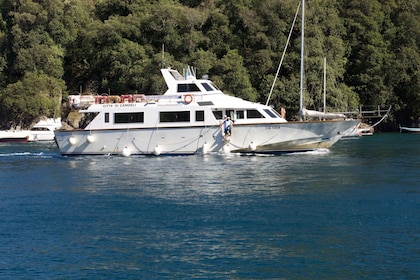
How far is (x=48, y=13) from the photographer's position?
259 feet

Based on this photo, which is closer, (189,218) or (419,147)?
(189,218)

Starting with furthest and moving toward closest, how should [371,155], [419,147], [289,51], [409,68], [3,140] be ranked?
[409,68]
[289,51]
[3,140]
[419,147]
[371,155]

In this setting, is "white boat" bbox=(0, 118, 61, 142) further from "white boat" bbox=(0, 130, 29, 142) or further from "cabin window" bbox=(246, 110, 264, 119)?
"cabin window" bbox=(246, 110, 264, 119)

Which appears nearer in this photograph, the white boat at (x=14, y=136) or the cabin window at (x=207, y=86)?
the cabin window at (x=207, y=86)

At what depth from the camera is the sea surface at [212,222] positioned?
16.3m

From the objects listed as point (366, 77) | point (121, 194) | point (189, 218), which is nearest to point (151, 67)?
point (366, 77)

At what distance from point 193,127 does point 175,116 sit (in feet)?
4.16

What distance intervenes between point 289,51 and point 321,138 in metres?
34.5

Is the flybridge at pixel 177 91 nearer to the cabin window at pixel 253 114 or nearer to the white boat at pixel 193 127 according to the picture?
the white boat at pixel 193 127

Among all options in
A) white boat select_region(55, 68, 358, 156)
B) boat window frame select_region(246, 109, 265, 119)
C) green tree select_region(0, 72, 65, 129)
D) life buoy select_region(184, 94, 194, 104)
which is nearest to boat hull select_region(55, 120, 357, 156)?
white boat select_region(55, 68, 358, 156)

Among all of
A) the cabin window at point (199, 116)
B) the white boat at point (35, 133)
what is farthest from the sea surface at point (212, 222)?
the white boat at point (35, 133)

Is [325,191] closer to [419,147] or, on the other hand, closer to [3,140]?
[419,147]

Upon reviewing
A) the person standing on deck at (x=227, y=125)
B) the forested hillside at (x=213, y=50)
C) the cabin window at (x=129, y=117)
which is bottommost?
the person standing on deck at (x=227, y=125)

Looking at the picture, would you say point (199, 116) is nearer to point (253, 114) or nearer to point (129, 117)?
point (253, 114)
